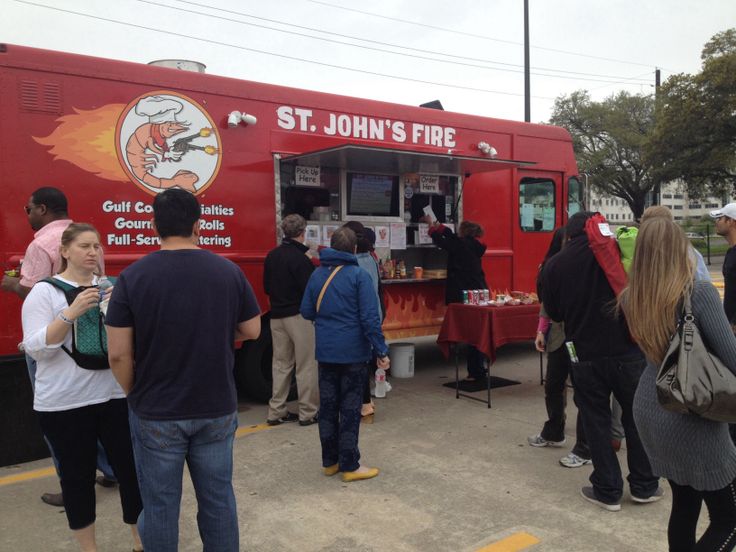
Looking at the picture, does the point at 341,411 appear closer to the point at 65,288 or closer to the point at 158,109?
the point at 65,288

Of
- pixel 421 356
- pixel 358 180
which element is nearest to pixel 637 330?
pixel 358 180

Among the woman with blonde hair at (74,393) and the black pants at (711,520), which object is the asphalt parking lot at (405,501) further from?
the black pants at (711,520)

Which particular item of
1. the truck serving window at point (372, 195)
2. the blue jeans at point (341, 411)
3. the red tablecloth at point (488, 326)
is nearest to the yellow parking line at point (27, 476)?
the blue jeans at point (341, 411)

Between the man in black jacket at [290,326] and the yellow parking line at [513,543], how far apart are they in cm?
250

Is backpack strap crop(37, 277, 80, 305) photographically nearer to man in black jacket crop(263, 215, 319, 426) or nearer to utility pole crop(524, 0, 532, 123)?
man in black jacket crop(263, 215, 319, 426)

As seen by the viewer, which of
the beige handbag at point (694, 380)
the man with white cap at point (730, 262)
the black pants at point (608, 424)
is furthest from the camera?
the man with white cap at point (730, 262)

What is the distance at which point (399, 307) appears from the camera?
7.11m

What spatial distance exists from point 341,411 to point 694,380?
2567 mm

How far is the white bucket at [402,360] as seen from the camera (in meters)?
7.28

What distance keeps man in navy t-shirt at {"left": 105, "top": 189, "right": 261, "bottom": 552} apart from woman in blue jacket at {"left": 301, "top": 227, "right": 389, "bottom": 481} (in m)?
1.80

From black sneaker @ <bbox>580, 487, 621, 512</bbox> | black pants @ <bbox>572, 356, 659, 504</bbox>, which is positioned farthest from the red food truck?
black sneaker @ <bbox>580, 487, 621, 512</bbox>

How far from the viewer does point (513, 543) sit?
3377 mm

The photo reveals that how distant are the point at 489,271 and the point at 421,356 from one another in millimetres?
1697

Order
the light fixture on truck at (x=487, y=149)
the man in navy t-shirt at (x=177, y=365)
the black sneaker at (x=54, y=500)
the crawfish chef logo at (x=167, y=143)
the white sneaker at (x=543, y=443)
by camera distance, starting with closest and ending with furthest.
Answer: the man in navy t-shirt at (x=177, y=365)
the black sneaker at (x=54, y=500)
the white sneaker at (x=543, y=443)
the crawfish chef logo at (x=167, y=143)
the light fixture on truck at (x=487, y=149)
